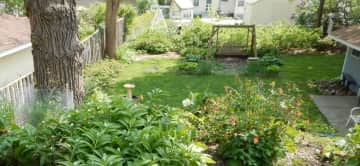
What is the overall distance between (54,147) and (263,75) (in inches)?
332

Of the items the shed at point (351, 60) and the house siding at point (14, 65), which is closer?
the house siding at point (14, 65)

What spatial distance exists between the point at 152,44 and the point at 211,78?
5.32m

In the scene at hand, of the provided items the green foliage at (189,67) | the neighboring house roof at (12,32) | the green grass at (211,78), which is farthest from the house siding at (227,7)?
the neighboring house roof at (12,32)

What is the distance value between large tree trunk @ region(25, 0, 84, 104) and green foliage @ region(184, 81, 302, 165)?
2.27 meters

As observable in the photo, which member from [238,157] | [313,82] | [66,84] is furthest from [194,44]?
[238,157]

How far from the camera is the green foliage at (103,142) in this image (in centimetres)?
240

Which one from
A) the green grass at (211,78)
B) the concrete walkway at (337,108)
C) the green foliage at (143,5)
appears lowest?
the concrete walkway at (337,108)

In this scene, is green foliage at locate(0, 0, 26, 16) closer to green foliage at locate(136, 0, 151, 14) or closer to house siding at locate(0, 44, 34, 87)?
green foliage at locate(136, 0, 151, 14)

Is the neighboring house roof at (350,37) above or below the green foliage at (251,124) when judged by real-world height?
above

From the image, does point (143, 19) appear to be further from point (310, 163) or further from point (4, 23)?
point (310, 163)

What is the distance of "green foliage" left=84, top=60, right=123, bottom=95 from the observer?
7.95 m

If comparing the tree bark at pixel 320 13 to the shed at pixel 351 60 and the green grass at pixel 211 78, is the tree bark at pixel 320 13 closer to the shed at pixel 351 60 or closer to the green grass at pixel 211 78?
the green grass at pixel 211 78

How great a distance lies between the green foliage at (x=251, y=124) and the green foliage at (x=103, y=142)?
669 millimetres

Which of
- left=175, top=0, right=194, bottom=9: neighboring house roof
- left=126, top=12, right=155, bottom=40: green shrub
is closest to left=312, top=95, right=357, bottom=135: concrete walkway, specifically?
left=126, top=12, right=155, bottom=40: green shrub
